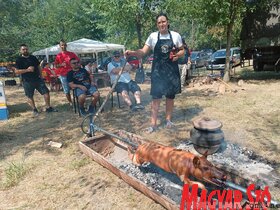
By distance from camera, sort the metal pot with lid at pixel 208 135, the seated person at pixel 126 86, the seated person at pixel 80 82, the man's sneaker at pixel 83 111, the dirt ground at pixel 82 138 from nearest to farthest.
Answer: the dirt ground at pixel 82 138 → the metal pot with lid at pixel 208 135 → the seated person at pixel 80 82 → the man's sneaker at pixel 83 111 → the seated person at pixel 126 86

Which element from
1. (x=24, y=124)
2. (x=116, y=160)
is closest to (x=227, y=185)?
(x=116, y=160)

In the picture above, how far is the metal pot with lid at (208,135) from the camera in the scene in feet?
13.3

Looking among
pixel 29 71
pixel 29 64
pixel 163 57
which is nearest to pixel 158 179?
pixel 163 57

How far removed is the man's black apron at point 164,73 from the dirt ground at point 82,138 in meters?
0.83

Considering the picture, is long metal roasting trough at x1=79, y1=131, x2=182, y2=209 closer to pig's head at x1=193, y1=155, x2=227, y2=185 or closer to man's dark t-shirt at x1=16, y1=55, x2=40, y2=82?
pig's head at x1=193, y1=155, x2=227, y2=185

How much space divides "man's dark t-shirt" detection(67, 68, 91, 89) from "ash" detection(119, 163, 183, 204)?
3451 mm

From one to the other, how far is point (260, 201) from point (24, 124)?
19.9ft

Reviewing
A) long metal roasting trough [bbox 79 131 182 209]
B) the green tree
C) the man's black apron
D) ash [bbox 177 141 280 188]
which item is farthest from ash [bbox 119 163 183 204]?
the green tree

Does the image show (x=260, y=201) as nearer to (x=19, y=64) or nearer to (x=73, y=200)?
(x=73, y=200)

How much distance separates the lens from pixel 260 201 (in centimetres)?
242

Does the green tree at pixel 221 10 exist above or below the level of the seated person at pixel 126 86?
above

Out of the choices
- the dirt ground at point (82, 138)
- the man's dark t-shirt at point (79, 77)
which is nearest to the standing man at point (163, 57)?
the dirt ground at point (82, 138)

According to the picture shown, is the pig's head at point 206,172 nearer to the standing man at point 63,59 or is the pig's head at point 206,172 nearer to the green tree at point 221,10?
the standing man at point 63,59

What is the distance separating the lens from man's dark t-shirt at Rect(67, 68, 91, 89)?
6922 mm
